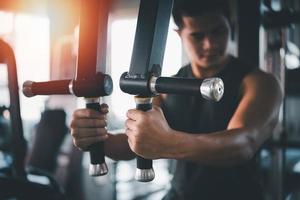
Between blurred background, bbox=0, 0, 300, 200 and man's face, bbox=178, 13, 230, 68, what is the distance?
4.3 inches

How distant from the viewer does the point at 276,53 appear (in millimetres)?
1995

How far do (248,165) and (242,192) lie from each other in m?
0.10

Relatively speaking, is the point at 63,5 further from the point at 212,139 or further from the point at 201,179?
the point at 212,139

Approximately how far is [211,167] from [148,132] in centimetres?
77

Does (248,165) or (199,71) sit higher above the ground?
(199,71)

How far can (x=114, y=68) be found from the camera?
100 inches

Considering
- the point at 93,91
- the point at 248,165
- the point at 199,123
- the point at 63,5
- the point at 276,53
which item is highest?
the point at 63,5

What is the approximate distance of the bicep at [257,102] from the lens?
1.26m

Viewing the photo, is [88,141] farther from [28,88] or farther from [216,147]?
[216,147]

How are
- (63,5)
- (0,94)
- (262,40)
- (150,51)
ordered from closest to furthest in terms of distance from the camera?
(150,51)
(262,40)
(0,94)
(63,5)

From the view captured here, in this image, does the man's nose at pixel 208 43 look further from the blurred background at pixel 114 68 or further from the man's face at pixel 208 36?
the blurred background at pixel 114 68

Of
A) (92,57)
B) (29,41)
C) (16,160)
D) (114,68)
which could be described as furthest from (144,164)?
(29,41)

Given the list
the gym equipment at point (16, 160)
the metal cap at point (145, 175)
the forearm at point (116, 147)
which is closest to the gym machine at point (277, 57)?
the forearm at point (116, 147)

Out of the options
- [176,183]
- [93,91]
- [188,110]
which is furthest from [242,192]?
[93,91]
